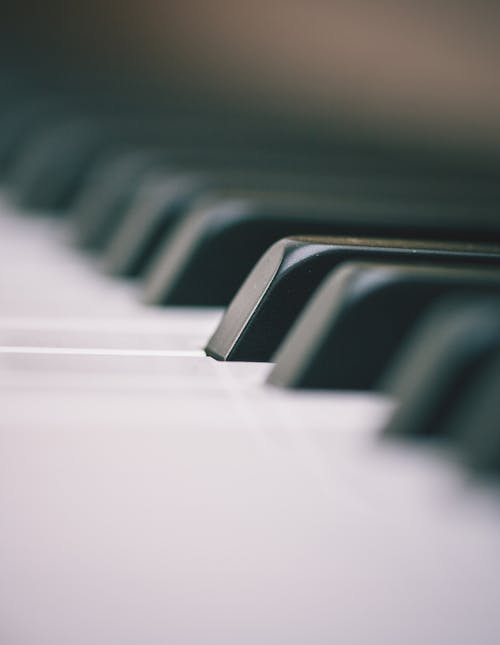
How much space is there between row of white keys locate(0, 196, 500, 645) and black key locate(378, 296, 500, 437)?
0.01 meters

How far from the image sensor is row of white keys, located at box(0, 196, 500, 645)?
1.54ft

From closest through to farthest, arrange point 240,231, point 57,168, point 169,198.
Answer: point 240,231 < point 169,198 < point 57,168

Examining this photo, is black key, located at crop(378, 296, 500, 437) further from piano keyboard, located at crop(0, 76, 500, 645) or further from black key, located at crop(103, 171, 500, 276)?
black key, located at crop(103, 171, 500, 276)

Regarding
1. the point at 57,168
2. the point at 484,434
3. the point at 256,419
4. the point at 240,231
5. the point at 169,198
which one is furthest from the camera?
the point at 57,168

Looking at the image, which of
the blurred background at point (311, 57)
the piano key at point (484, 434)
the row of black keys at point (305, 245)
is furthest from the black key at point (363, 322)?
the blurred background at point (311, 57)

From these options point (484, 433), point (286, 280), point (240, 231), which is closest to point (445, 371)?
point (484, 433)

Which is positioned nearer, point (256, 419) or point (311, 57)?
point (256, 419)

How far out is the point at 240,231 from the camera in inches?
34.3

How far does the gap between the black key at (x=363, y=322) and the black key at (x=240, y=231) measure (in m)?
0.23

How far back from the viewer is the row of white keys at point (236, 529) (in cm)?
47

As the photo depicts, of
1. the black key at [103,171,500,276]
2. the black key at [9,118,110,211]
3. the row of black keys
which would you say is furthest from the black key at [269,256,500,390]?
the black key at [9,118,110,211]

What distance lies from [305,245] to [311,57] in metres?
0.75

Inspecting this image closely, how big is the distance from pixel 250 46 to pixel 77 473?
3.58 feet

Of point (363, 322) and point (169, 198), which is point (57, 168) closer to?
point (169, 198)
